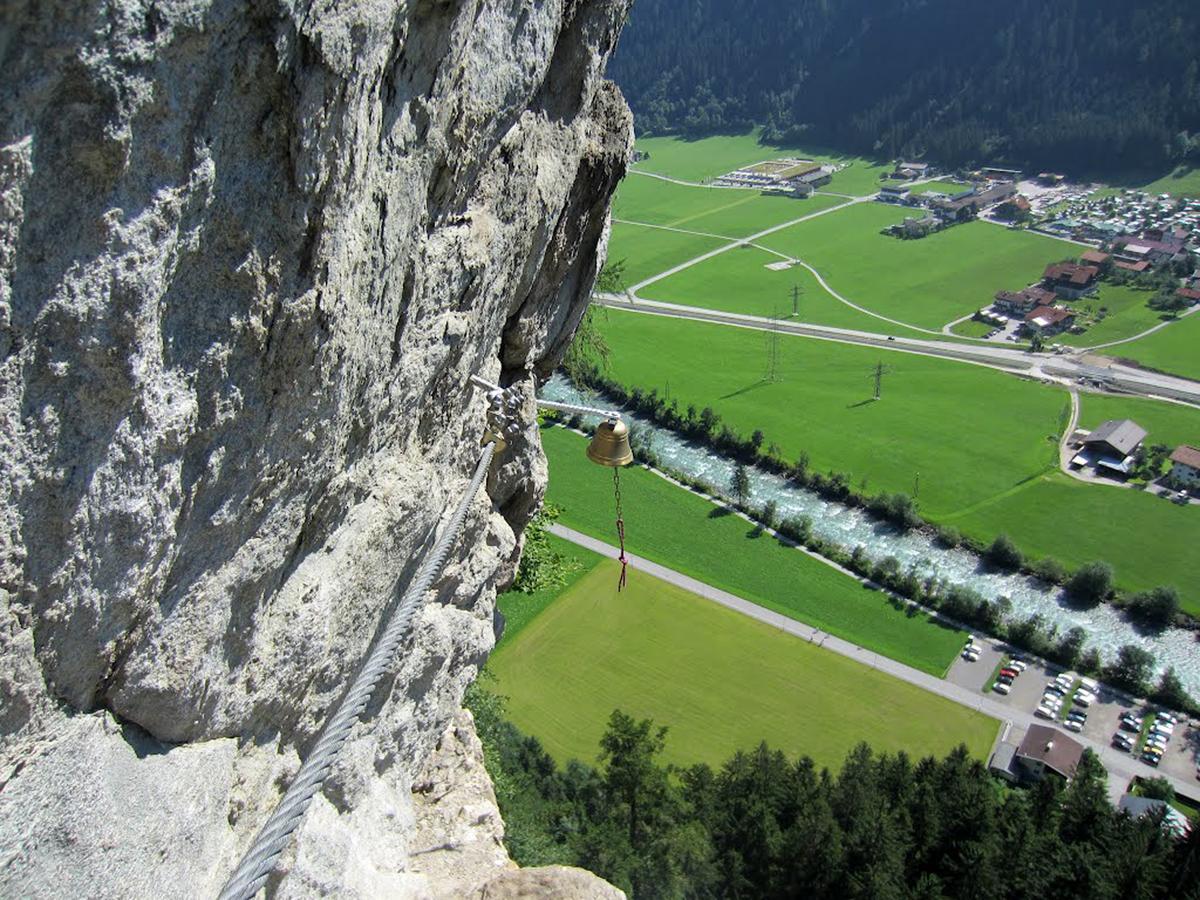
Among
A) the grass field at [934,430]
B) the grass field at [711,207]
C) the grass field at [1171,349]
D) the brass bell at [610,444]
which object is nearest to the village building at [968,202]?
the grass field at [711,207]

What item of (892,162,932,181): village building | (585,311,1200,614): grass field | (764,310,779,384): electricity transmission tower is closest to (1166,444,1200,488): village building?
(585,311,1200,614): grass field

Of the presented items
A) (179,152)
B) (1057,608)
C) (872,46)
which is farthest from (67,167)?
(872,46)

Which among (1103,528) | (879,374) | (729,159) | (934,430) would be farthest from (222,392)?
(729,159)

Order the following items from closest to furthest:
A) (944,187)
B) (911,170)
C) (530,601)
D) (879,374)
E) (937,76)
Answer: (530,601) → (879,374) → (944,187) → (911,170) → (937,76)

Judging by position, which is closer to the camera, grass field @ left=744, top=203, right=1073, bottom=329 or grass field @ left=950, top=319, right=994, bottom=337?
grass field @ left=950, top=319, right=994, bottom=337

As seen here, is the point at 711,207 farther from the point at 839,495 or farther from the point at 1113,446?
the point at 839,495

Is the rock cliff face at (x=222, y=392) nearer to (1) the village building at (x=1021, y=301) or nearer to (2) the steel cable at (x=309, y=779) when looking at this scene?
(2) the steel cable at (x=309, y=779)

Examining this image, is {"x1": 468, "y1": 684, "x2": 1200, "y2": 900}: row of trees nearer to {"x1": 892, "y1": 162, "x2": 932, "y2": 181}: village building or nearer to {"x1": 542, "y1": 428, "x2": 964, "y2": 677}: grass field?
{"x1": 542, "y1": 428, "x2": 964, "y2": 677}: grass field
